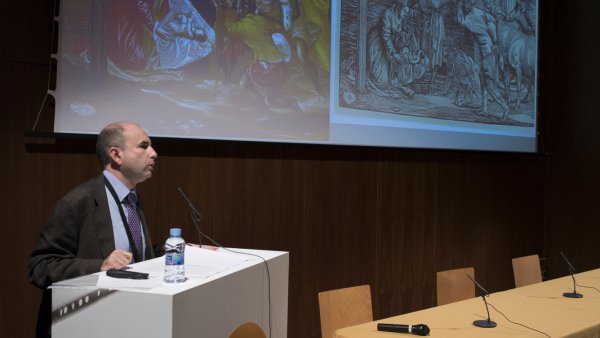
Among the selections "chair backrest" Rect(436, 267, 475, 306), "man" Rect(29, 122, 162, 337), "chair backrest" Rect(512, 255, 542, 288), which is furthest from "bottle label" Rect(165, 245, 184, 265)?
"chair backrest" Rect(512, 255, 542, 288)

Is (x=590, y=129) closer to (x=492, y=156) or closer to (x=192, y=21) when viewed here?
(x=492, y=156)

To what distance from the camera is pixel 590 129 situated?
22.6 ft

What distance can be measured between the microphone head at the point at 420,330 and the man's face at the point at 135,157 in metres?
1.36

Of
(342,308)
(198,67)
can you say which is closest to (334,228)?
(198,67)

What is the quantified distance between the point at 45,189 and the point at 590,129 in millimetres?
5673

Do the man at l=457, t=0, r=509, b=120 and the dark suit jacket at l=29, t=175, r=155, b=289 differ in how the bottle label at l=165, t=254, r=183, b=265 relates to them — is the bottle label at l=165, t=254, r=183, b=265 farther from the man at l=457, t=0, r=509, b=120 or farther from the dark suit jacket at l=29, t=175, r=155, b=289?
the man at l=457, t=0, r=509, b=120

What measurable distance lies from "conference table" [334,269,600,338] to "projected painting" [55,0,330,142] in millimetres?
1876

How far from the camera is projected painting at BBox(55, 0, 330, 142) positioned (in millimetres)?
3691

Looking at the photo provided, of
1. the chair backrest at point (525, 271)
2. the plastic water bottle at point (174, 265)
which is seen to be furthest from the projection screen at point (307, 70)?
the plastic water bottle at point (174, 265)

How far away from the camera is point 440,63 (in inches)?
232

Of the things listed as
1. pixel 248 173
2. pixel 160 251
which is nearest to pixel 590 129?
pixel 248 173

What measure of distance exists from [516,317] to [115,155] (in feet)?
6.97

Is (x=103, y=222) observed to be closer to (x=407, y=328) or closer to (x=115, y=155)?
(x=115, y=155)

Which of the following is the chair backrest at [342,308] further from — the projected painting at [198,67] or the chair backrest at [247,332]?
the projected painting at [198,67]
